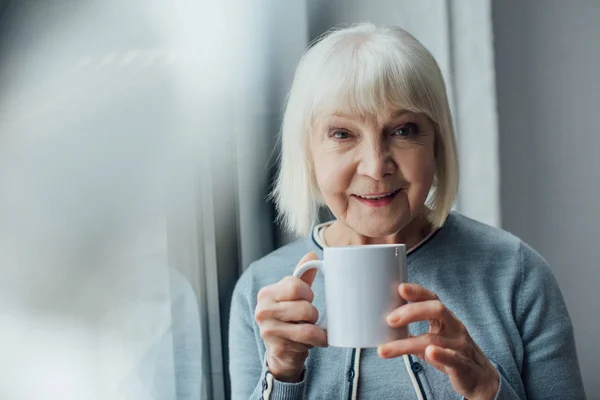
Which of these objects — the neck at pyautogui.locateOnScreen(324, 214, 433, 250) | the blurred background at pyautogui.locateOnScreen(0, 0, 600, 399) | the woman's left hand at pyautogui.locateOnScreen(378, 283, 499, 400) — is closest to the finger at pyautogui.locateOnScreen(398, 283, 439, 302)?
the woman's left hand at pyautogui.locateOnScreen(378, 283, 499, 400)

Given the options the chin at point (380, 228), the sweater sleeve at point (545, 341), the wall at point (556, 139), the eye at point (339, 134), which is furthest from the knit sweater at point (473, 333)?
the wall at point (556, 139)

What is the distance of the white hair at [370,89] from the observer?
37.9 inches

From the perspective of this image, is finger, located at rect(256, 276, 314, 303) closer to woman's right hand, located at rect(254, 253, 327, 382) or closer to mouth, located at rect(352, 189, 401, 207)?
woman's right hand, located at rect(254, 253, 327, 382)

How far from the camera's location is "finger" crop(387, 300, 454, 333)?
75 centimetres

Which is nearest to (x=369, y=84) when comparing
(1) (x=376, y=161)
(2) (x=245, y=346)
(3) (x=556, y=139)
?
(1) (x=376, y=161)

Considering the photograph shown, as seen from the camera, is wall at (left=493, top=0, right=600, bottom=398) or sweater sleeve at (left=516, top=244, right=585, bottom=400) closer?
sweater sleeve at (left=516, top=244, right=585, bottom=400)

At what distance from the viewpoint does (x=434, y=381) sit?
103 cm

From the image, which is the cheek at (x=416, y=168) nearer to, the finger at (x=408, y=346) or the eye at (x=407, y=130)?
the eye at (x=407, y=130)

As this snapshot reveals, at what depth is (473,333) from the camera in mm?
1058

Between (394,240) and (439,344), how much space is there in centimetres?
38

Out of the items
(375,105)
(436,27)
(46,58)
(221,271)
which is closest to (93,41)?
(46,58)

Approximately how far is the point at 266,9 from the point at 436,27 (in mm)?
439

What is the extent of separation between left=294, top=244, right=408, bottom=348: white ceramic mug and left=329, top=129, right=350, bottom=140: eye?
0.28m

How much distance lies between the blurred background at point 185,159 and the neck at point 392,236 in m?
0.24
